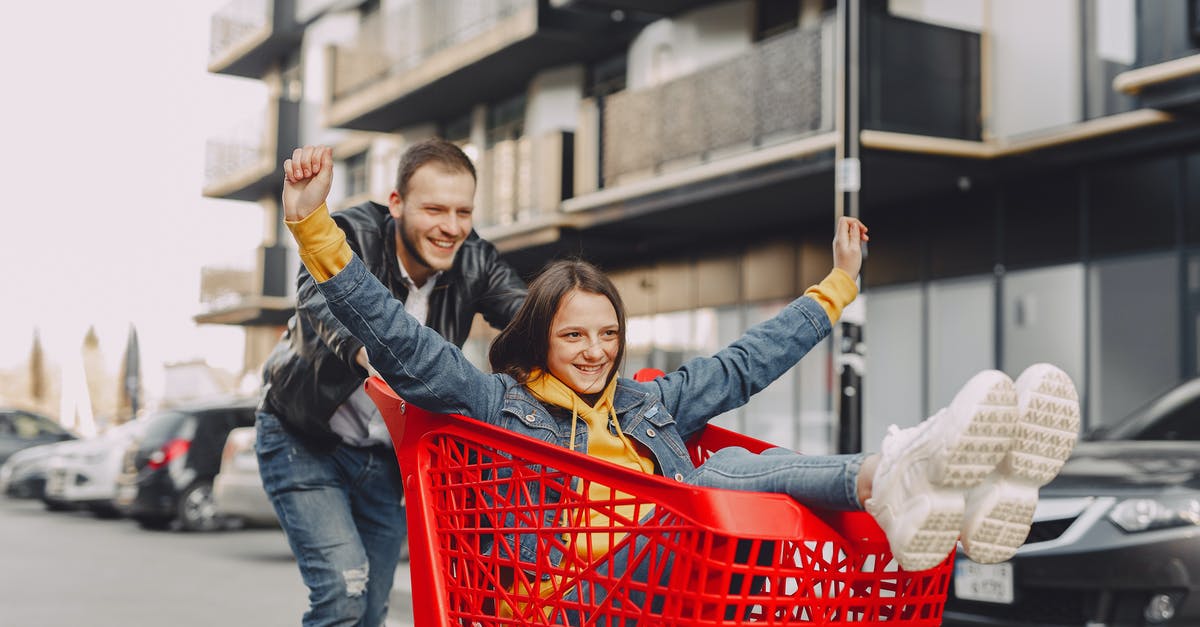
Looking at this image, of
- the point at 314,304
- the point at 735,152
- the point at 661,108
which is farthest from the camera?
the point at 661,108

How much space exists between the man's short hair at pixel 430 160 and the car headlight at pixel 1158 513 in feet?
10.5

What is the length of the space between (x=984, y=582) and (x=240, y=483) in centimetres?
899

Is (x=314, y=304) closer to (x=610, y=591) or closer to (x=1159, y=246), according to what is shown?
(x=610, y=591)

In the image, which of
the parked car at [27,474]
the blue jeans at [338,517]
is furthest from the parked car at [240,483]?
the blue jeans at [338,517]

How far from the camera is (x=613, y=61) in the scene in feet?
69.8

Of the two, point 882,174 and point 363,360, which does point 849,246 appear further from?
point 882,174

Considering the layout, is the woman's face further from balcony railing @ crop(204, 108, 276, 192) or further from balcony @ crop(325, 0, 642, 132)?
balcony railing @ crop(204, 108, 276, 192)

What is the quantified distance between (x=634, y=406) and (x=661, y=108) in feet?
47.7

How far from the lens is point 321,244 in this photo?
2.72m

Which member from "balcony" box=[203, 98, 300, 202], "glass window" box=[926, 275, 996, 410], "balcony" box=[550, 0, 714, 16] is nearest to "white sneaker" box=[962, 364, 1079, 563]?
"glass window" box=[926, 275, 996, 410]

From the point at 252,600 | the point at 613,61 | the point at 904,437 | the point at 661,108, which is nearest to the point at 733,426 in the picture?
the point at 661,108

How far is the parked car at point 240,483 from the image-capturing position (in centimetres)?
1302

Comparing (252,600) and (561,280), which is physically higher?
(561,280)

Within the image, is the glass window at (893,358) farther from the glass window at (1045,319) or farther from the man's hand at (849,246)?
the man's hand at (849,246)
